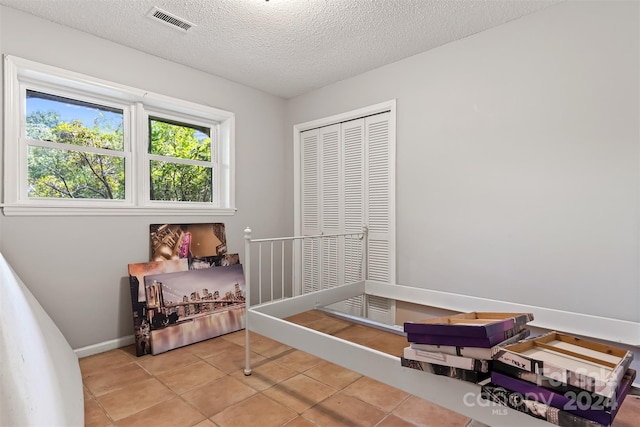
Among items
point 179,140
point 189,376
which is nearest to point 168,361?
point 189,376

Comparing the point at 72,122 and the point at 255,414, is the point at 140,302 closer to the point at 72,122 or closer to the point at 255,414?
the point at 255,414

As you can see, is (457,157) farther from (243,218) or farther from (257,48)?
(243,218)

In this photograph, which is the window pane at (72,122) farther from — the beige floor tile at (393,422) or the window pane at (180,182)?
the beige floor tile at (393,422)

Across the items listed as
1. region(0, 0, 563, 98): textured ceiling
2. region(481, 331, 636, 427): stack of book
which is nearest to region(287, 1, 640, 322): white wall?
region(0, 0, 563, 98): textured ceiling

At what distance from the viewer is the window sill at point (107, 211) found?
227cm

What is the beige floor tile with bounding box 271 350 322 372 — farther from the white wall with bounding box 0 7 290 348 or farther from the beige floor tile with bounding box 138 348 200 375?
the white wall with bounding box 0 7 290 348

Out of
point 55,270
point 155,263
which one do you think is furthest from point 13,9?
point 155,263

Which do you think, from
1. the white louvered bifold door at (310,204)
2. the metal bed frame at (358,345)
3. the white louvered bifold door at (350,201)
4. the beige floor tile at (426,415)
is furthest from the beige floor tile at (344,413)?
the white louvered bifold door at (310,204)

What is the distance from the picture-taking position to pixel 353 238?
3.38 metres

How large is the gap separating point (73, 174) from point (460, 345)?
295 cm

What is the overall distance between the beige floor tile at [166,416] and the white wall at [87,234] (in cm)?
114

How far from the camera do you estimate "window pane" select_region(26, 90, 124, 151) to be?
97.0 inches

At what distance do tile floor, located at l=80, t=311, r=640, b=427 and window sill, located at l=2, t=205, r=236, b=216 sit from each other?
1.11m

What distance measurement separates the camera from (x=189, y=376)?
2229 millimetres
